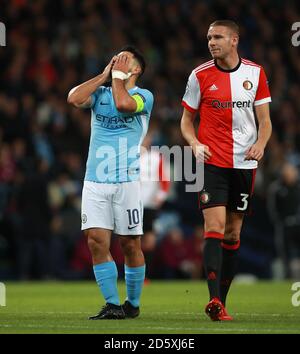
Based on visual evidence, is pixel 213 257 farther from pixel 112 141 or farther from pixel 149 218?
pixel 149 218

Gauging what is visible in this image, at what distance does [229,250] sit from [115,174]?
134 centimetres

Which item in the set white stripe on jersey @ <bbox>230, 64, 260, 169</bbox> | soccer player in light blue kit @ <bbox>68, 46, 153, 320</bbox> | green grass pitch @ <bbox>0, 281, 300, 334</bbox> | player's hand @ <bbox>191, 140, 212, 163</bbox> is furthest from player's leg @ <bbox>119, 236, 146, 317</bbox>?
white stripe on jersey @ <bbox>230, 64, 260, 169</bbox>

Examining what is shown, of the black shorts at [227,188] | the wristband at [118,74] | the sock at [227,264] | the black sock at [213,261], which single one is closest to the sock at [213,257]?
the black sock at [213,261]

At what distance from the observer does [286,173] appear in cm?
1912

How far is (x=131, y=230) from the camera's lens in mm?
9586

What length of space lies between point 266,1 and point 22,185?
9.67 metres

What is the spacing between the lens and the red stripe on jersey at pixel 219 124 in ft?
31.8

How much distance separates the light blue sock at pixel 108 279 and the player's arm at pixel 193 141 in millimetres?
1241

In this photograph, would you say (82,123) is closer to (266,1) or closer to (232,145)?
(266,1)

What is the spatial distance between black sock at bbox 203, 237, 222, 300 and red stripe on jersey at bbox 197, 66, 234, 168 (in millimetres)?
733

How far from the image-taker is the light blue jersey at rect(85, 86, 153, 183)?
9.56 m

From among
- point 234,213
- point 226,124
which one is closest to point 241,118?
point 226,124

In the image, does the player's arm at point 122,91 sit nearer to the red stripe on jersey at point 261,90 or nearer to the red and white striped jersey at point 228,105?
the red and white striped jersey at point 228,105
